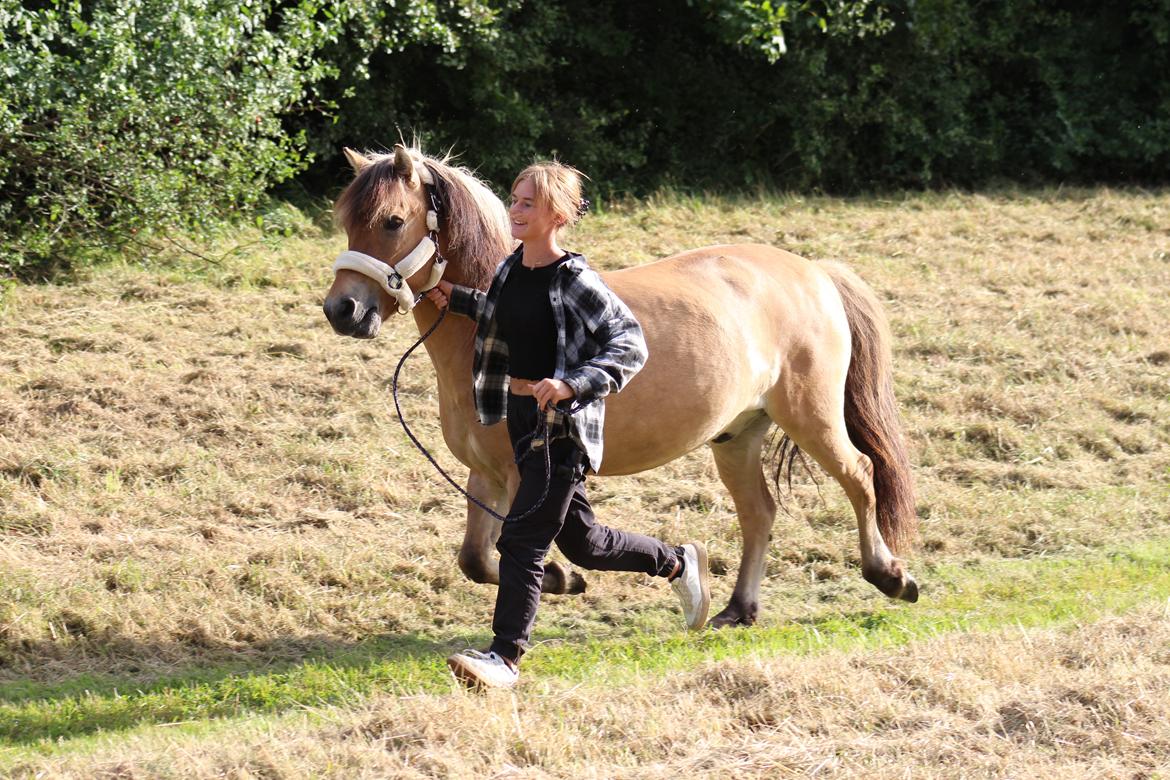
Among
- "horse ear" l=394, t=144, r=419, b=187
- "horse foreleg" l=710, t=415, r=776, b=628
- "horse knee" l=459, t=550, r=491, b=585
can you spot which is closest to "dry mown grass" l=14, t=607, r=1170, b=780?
"horse knee" l=459, t=550, r=491, b=585

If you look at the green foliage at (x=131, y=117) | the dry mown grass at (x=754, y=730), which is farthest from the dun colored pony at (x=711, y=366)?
the green foliage at (x=131, y=117)

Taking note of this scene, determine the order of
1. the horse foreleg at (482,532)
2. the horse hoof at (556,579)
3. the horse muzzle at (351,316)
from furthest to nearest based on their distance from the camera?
1. the horse hoof at (556,579)
2. the horse foreleg at (482,532)
3. the horse muzzle at (351,316)

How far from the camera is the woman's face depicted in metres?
4.37

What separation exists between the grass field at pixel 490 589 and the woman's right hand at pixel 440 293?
4.73 feet

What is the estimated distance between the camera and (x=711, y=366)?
543 cm

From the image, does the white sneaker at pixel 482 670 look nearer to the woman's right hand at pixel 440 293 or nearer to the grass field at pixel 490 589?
the grass field at pixel 490 589

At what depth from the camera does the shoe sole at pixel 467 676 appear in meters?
4.46

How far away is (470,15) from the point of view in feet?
39.7

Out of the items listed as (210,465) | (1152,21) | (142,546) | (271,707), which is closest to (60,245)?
(210,465)

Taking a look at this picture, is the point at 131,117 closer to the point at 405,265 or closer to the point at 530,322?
the point at 405,265

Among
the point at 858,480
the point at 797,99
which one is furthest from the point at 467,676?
the point at 797,99

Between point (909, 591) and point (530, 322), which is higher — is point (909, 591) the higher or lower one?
the lower one

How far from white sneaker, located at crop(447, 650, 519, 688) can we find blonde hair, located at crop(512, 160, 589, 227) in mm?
1510

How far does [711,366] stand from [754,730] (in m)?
1.66
